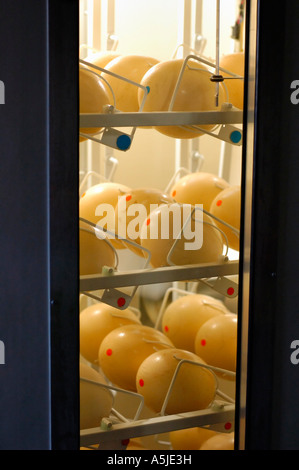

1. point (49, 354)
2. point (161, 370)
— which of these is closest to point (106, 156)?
point (161, 370)

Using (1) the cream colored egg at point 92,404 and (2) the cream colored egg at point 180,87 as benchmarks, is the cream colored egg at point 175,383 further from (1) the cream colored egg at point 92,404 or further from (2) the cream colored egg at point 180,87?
(2) the cream colored egg at point 180,87

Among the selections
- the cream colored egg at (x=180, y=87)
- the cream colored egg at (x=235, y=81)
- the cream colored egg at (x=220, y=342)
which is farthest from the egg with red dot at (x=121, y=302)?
the cream colored egg at (x=235, y=81)

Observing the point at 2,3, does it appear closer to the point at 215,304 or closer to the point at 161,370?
the point at 161,370

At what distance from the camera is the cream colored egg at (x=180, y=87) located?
1.46 meters

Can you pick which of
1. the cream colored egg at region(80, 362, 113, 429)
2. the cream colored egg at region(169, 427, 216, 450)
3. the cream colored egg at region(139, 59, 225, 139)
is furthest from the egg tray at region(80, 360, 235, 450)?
the cream colored egg at region(139, 59, 225, 139)

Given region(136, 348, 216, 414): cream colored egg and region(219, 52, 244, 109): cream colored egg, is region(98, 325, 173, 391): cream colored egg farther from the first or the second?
Result: region(219, 52, 244, 109): cream colored egg

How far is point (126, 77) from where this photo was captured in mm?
1514

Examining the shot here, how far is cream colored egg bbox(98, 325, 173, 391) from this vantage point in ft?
5.25

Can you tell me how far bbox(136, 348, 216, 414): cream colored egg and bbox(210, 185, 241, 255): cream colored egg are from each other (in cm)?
31

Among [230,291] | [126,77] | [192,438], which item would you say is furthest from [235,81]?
[192,438]

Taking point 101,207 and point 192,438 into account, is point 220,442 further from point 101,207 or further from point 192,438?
point 101,207

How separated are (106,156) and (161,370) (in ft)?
2.34

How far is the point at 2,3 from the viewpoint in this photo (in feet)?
3.75

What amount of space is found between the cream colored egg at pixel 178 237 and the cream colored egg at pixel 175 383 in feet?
0.77
